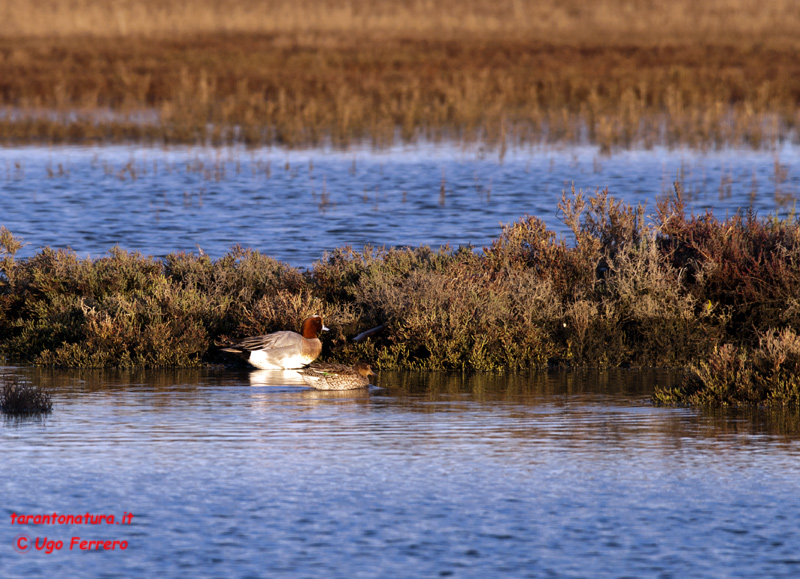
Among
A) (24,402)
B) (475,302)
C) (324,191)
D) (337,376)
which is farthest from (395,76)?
(24,402)

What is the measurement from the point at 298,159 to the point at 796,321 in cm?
1854

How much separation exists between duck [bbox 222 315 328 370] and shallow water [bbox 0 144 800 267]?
6.28 m


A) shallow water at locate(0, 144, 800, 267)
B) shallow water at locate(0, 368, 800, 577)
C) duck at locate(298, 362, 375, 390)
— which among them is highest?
shallow water at locate(0, 144, 800, 267)

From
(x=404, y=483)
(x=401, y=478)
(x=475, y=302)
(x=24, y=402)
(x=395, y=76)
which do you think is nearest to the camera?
(x=404, y=483)

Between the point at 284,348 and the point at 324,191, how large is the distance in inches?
521

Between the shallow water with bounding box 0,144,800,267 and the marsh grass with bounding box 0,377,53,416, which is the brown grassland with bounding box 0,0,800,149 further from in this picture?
the marsh grass with bounding box 0,377,53,416

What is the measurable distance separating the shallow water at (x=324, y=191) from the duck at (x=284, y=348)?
628 centimetres

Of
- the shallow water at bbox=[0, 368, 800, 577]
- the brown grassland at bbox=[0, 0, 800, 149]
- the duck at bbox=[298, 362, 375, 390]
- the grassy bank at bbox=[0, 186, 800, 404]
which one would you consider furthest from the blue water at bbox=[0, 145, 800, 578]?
the brown grassland at bbox=[0, 0, 800, 149]

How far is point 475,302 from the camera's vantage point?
1226 cm

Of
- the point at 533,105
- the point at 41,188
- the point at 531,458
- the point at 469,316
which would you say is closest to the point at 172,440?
the point at 531,458

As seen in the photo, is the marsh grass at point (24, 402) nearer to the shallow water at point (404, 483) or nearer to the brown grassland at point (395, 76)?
the shallow water at point (404, 483)

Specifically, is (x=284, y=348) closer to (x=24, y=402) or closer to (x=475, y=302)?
(x=475, y=302)

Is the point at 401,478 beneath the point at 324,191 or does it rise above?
beneath

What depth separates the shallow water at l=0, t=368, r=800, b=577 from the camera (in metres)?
6.48
